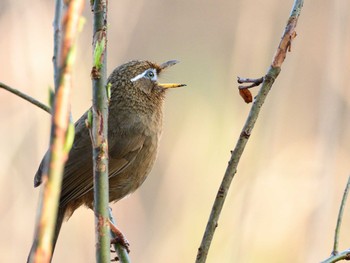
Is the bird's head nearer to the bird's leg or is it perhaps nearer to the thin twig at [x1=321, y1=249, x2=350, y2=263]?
the bird's leg

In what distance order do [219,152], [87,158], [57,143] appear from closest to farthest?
[57,143], [87,158], [219,152]

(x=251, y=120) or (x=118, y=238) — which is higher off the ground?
(x=251, y=120)

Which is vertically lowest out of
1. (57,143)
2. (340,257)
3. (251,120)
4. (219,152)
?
(340,257)

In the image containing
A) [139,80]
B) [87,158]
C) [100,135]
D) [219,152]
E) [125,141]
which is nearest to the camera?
[100,135]

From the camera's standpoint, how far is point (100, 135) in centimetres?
132

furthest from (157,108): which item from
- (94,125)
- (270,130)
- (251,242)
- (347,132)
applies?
(94,125)

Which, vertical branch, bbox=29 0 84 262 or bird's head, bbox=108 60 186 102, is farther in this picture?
bird's head, bbox=108 60 186 102

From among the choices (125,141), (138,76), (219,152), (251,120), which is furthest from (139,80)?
(251,120)

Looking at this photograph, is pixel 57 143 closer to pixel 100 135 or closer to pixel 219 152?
pixel 100 135

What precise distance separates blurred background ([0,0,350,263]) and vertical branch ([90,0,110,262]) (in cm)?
209

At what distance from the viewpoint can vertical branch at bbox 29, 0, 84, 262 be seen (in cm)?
71

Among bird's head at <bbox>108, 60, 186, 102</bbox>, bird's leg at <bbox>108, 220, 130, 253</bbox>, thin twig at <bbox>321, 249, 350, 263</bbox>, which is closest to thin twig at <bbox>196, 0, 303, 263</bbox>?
thin twig at <bbox>321, 249, 350, 263</bbox>

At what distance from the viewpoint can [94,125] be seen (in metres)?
1.32

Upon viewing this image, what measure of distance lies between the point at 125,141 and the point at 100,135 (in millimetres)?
1892
